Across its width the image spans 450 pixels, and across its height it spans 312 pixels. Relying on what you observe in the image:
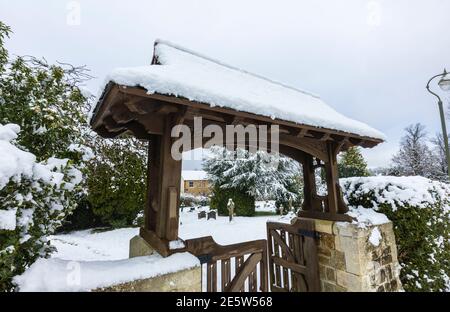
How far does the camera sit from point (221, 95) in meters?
2.09

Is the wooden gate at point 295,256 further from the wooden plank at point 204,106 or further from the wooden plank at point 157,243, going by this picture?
the wooden plank at point 157,243

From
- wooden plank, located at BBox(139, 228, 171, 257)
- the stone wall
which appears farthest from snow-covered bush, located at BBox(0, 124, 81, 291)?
the stone wall

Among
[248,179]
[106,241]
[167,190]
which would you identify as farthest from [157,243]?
[248,179]

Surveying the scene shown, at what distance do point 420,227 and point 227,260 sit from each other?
10.1 feet

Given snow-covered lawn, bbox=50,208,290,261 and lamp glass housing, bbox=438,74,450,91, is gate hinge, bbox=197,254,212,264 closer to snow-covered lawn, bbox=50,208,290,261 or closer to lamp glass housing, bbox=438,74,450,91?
snow-covered lawn, bbox=50,208,290,261

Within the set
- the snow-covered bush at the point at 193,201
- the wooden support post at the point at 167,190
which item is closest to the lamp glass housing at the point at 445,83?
the wooden support post at the point at 167,190

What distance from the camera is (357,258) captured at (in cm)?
290

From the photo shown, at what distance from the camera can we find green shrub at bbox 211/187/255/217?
615 inches

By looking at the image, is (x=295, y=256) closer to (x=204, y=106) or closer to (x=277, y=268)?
(x=277, y=268)

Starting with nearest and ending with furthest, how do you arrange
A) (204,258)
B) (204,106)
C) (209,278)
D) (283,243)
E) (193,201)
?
(204,106)
(204,258)
(209,278)
(283,243)
(193,201)

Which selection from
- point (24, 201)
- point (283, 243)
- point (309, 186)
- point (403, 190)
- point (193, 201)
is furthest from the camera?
point (193, 201)

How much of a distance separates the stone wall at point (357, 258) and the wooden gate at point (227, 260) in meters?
1.01
